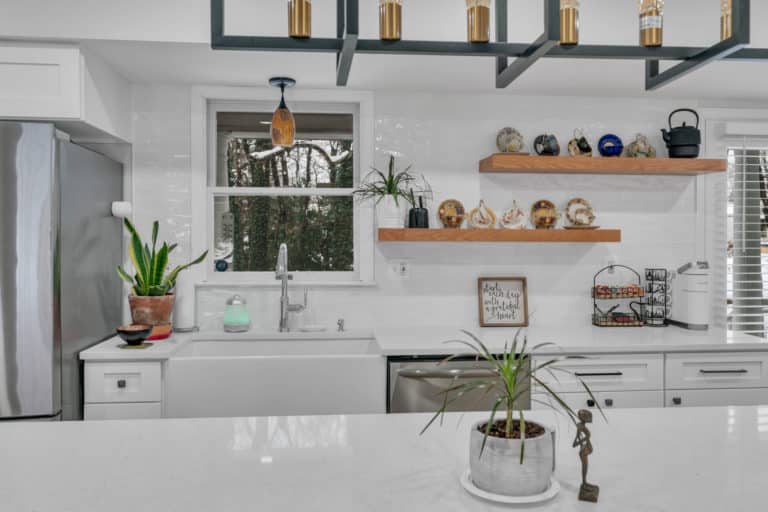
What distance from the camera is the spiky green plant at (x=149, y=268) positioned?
2783 mm

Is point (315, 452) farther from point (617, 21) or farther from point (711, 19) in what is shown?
point (711, 19)

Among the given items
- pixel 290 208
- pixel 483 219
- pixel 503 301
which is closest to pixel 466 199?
pixel 483 219

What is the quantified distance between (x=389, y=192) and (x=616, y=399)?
1.51 metres

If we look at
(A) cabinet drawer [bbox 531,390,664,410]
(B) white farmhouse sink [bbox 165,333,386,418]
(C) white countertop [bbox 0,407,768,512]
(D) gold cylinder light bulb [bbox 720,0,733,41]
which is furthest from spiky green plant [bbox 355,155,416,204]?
(D) gold cylinder light bulb [bbox 720,0,733,41]

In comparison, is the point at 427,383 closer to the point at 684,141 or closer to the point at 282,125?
the point at 282,125

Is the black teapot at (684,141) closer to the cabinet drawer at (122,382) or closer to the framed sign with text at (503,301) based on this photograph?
the framed sign with text at (503,301)

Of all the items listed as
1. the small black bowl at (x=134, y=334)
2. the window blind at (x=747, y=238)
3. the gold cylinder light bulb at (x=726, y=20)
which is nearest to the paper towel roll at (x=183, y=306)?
the small black bowl at (x=134, y=334)

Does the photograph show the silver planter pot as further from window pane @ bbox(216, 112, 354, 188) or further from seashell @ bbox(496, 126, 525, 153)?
window pane @ bbox(216, 112, 354, 188)

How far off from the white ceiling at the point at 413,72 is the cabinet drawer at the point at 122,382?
138 centimetres

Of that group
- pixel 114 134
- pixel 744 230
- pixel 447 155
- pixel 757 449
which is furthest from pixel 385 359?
pixel 744 230

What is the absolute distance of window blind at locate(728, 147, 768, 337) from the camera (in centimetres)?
336

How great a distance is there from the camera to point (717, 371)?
2680 mm

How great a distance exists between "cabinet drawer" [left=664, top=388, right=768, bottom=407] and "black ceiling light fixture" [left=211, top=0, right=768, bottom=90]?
1824 mm

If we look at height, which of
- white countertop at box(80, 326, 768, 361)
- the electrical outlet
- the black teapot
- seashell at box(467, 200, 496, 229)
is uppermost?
the black teapot
